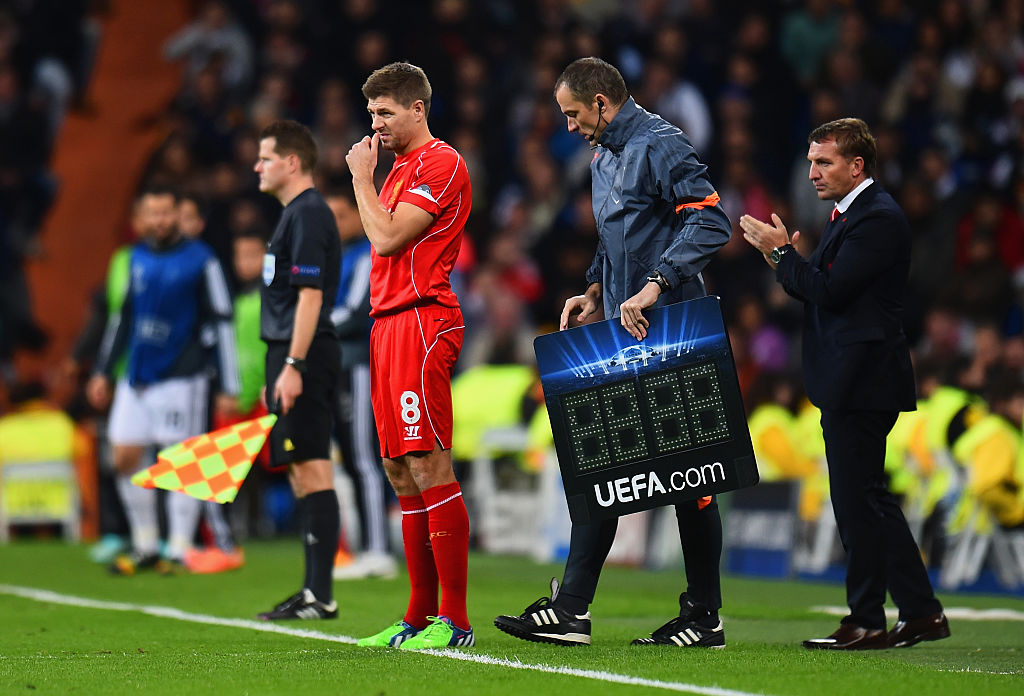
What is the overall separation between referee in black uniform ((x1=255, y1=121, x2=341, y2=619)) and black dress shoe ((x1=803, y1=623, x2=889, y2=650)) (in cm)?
240

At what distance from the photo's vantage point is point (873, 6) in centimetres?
1655

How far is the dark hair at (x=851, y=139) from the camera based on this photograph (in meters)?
6.83

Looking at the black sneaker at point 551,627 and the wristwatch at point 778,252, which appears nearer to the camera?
the black sneaker at point 551,627

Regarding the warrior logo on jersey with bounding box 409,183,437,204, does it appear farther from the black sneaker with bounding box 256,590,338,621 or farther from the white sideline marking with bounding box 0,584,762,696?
the black sneaker with bounding box 256,590,338,621

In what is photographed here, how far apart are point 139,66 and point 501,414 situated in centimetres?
768

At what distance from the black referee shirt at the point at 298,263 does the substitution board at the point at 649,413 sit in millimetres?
1638

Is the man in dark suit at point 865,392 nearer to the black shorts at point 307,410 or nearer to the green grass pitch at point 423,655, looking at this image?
the green grass pitch at point 423,655

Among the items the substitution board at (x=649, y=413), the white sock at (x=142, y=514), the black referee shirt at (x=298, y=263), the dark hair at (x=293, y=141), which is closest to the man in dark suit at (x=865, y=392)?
the substitution board at (x=649, y=413)

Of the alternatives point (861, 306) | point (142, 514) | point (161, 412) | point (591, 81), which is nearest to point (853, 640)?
point (861, 306)

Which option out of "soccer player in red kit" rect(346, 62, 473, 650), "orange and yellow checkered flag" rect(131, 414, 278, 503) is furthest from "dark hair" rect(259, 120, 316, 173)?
"soccer player in red kit" rect(346, 62, 473, 650)

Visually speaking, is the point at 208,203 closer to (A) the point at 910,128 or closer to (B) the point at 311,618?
(A) the point at 910,128

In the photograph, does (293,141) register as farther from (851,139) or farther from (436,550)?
(851,139)

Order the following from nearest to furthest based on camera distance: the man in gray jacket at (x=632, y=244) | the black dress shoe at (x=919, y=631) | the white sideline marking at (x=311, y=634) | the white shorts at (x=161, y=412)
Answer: the white sideline marking at (x=311, y=634), the man in gray jacket at (x=632, y=244), the black dress shoe at (x=919, y=631), the white shorts at (x=161, y=412)

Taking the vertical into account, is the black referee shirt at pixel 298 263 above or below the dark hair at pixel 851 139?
below
